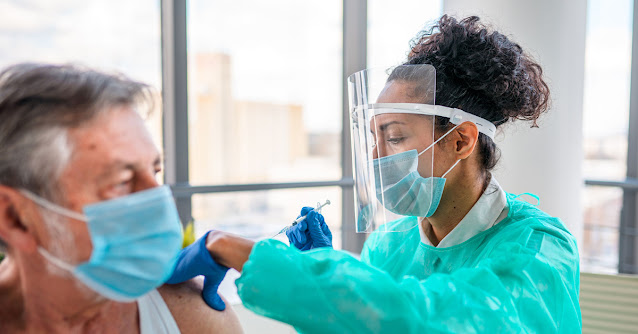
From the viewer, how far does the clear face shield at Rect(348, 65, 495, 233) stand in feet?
4.25

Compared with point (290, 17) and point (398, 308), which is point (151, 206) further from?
point (290, 17)

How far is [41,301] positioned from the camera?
96cm

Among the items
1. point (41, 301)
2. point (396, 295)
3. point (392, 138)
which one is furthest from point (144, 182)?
point (392, 138)

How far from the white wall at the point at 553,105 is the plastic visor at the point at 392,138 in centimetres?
136

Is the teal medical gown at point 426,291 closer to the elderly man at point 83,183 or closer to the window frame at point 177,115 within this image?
the elderly man at point 83,183

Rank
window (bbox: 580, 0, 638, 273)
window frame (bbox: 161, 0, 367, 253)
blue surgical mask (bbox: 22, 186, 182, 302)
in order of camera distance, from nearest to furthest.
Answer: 1. blue surgical mask (bbox: 22, 186, 182, 302)
2. window frame (bbox: 161, 0, 367, 253)
3. window (bbox: 580, 0, 638, 273)

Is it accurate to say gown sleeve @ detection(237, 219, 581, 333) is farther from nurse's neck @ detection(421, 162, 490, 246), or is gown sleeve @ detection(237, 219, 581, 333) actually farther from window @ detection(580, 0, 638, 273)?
window @ detection(580, 0, 638, 273)

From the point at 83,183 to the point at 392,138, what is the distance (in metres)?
0.75

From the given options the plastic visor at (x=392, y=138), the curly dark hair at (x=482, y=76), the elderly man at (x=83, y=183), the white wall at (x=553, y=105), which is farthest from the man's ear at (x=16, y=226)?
the white wall at (x=553, y=105)

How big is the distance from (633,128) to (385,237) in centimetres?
287

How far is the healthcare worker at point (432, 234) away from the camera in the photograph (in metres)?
0.95

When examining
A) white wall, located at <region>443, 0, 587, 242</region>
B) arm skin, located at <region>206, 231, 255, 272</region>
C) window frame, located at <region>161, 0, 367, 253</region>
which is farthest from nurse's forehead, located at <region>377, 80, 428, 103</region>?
window frame, located at <region>161, 0, 367, 253</region>

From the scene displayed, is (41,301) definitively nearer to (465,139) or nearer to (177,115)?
(465,139)

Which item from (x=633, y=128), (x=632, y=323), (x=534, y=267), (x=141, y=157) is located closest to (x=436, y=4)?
(x=633, y=128)
